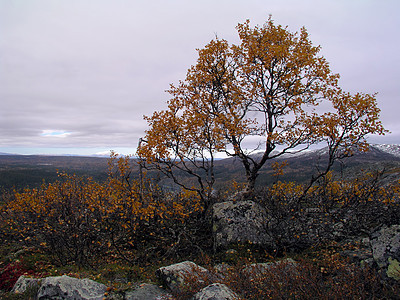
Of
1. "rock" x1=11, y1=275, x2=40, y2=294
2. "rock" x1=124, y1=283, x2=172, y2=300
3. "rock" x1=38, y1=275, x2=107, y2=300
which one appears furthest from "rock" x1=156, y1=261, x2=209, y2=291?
"rock" x1=11, y1=275, x2=40, y2=294

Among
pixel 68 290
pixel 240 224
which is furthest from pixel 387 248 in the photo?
pixel 68 290

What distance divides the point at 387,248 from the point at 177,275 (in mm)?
7879

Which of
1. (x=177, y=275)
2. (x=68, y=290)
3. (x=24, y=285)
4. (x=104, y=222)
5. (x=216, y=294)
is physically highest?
(x=216, y=294)

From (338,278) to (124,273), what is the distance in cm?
893

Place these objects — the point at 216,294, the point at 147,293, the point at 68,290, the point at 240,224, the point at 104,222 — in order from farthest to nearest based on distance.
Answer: the point at 104,222 → the point at 240,224 → the point at 147,293 → the point at 68,290 → the point at 216,294

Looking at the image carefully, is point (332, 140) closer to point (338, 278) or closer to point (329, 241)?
point (329, 241)

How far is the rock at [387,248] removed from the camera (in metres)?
7.53

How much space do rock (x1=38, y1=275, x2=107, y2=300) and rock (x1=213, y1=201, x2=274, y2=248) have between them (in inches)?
285

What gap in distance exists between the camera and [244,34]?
16.1 meters

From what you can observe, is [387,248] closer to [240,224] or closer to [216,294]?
[216,294]

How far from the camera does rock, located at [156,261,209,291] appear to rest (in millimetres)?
8211

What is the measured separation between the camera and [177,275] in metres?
8.55

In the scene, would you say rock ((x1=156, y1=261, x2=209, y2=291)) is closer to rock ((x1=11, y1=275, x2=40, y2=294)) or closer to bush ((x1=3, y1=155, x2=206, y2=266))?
bush ((x1=3, y1=155, x2=206, y2=266))

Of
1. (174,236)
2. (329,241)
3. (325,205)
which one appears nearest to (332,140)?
(325,205)
